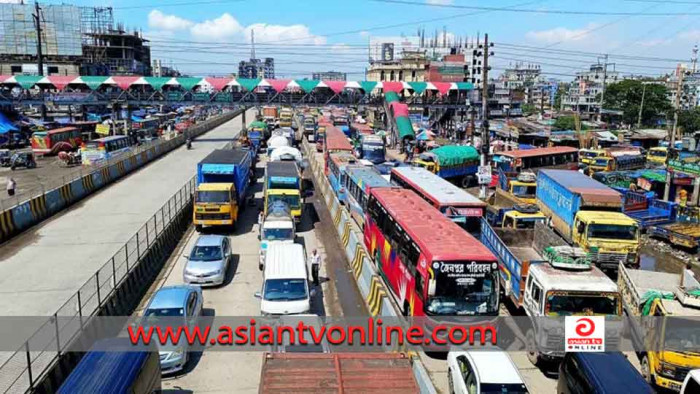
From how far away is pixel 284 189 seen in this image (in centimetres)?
2883

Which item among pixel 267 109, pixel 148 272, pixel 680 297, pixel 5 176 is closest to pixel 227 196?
pixel 148 272

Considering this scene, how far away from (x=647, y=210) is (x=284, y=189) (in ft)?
65.8

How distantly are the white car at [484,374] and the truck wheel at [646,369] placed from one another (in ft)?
12.9

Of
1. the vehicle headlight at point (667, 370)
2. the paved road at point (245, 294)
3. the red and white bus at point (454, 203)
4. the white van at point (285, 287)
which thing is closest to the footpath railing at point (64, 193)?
the paved road at point (245, 294)

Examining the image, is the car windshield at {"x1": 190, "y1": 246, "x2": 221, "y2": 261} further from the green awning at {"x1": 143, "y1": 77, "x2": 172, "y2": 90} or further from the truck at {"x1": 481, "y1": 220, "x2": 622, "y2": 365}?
the green awning at {"x1": 143, "y1": 77, "x2": 172, "y2": 90}

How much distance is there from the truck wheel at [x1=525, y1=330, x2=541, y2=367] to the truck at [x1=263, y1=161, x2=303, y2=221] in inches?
590

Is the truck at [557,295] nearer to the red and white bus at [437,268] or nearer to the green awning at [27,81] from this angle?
the red and white bus at [437,268]

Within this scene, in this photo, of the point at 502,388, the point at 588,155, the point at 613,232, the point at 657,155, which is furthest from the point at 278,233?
the point at 657,155

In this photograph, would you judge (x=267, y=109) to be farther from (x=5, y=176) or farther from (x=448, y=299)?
(x=448, y=299)

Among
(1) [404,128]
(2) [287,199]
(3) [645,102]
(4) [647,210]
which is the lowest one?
(4) [647,210]

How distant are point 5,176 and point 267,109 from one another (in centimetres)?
6274

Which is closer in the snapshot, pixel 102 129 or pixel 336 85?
Answer: pixel 336 85

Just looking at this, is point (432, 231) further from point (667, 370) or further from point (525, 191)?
point (525, 191)

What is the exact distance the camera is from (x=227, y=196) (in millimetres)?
26984
